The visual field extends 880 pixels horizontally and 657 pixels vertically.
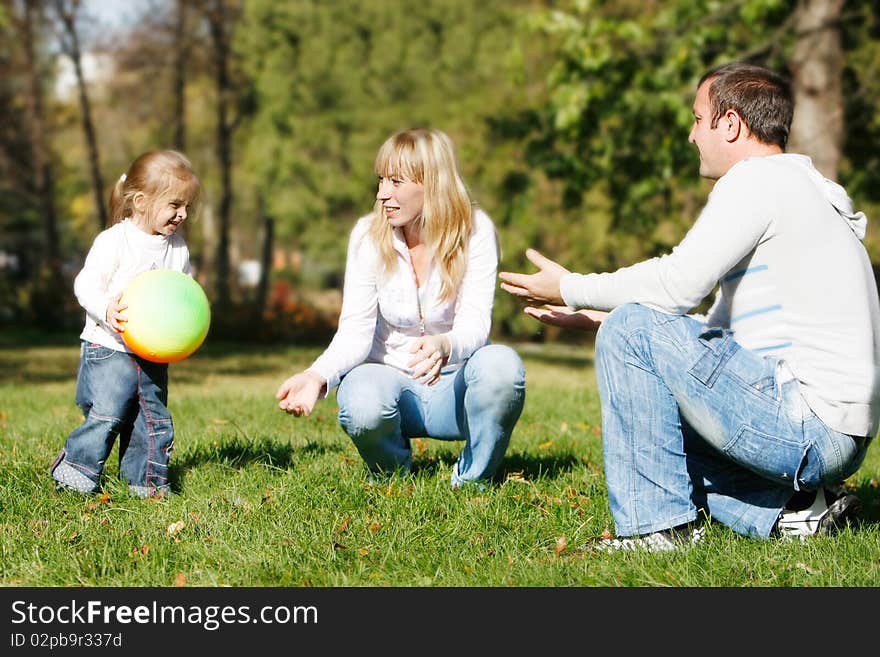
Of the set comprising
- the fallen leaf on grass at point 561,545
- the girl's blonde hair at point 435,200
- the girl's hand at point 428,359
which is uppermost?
the girl's blonde hair at point 435,200

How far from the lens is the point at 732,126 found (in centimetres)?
344

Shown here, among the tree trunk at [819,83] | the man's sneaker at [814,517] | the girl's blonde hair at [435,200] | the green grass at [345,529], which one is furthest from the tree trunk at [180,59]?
the man's sneaker at [814,517]

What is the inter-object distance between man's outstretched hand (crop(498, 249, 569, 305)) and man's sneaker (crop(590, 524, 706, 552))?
0.90 meters

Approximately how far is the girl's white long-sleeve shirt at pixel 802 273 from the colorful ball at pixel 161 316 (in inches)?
75.4

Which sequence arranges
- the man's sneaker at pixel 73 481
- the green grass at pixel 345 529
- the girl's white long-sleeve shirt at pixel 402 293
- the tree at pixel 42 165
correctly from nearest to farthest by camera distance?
the green grass at pixel 345 529, the man's sneaker at pixel 73 481, the girl's white long-sleeve shirt at pixel 402 293, the tree at pixel 42 165

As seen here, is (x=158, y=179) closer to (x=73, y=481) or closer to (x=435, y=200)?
(x=435, y=200)

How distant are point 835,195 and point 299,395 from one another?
2.08 m

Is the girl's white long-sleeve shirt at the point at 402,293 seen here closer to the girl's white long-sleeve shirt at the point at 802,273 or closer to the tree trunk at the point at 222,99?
the girl's white long-sleeve shirt at the point at 802,273

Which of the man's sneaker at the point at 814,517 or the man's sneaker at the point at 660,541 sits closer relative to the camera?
the man's sneaker at the point at 660,541

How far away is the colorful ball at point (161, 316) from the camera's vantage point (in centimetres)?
393

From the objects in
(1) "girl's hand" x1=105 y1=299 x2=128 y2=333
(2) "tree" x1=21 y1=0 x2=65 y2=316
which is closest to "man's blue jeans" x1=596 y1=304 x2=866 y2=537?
(1) "girl's hand" x1=105 y1=299 x2=128 y2=333

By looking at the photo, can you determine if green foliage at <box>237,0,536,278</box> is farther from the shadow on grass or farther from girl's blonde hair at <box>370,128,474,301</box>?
girl's blonde hair at <box>370,128,474,301</box>
